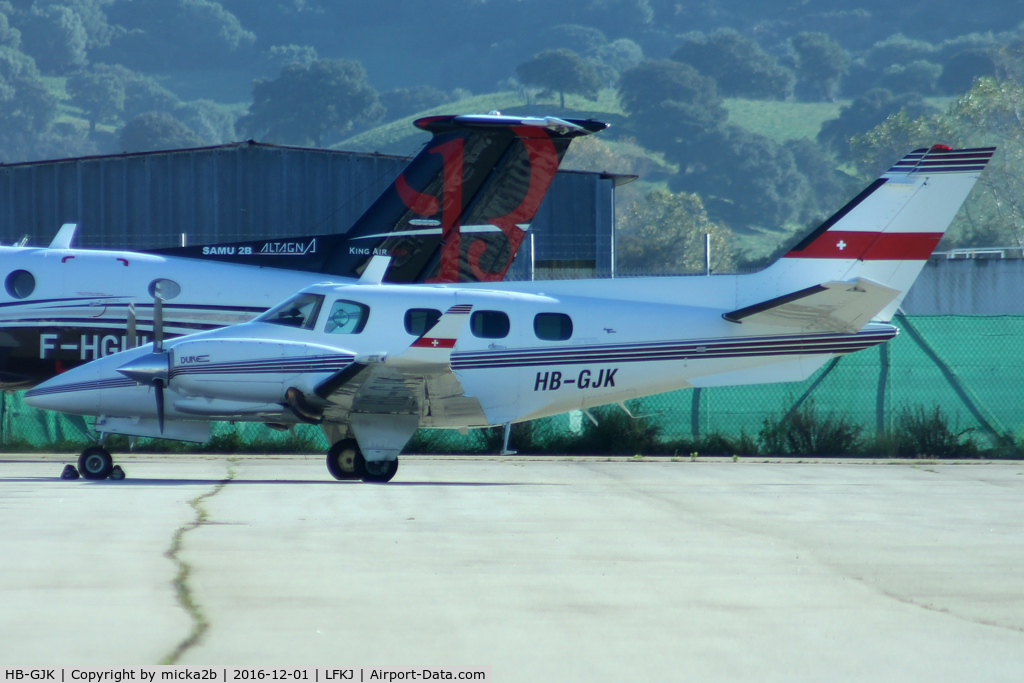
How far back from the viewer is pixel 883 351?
62.0 feet

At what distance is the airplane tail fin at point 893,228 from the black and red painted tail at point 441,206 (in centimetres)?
385

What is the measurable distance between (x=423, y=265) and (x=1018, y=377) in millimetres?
9781

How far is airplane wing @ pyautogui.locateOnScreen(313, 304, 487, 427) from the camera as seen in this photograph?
39.8 ft

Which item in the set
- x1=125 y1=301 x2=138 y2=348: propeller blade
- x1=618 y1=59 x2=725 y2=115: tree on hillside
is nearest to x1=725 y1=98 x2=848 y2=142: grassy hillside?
x1=618 y1=59 x2=725 y2=115: tree on hillside

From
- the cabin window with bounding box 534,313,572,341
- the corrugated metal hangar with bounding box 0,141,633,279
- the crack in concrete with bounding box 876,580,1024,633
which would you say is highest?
the corrugated metal hangar with bounding box 0,141,633,279

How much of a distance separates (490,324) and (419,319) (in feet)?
3.01

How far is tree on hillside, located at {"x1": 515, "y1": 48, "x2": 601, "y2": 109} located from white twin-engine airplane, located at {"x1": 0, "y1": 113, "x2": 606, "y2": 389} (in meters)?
143

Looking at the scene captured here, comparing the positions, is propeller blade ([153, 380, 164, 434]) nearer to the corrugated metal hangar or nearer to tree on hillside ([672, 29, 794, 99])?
the corrugated metal hangar

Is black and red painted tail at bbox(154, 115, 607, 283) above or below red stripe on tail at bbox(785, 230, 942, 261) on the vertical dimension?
above

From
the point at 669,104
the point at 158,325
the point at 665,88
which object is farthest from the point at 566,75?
the point at 158,325

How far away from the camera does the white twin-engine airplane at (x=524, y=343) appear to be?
13477mm

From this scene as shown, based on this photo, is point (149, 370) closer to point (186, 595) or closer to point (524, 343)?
point (524, 343)

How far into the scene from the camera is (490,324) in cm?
1420

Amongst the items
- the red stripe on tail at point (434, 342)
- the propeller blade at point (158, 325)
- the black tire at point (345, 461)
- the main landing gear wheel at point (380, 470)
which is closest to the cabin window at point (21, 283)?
the propeller blade at point (158, 325)
